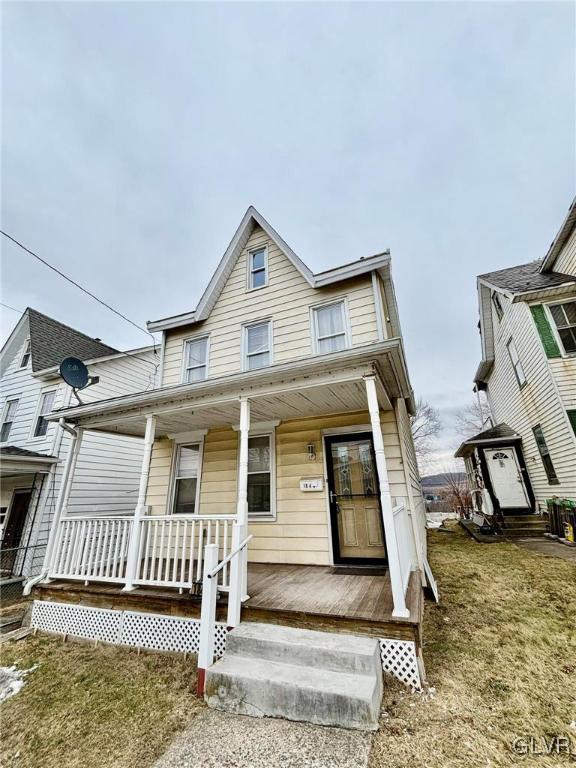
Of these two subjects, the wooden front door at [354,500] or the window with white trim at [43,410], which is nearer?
the wooden front door at [354,500]

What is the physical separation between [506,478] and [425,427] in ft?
53.9

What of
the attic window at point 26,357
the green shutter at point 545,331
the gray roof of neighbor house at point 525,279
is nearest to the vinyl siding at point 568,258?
the gray roof of neighbor house at point 525,279

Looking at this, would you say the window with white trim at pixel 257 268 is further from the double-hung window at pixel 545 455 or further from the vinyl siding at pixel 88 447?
the double-hung window at pixel 545 455

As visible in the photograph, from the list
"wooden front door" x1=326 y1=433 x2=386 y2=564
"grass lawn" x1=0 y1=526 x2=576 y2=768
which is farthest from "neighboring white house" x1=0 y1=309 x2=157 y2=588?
"wooden front door" x1=326 y1=433 x2=386 y2=564

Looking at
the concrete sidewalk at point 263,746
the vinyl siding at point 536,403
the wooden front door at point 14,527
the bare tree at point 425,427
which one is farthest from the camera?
the bare tree at point 425,427

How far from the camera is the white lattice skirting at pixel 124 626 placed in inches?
155

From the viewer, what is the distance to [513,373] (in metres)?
11.5

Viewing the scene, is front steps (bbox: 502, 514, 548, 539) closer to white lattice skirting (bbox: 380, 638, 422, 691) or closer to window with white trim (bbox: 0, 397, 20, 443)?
white lattice skirting (bbox: 380, 638, 422, 691)

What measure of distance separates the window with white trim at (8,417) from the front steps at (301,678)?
1244cm

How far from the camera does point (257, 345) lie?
24.1ft

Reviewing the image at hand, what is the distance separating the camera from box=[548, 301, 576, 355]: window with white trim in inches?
343

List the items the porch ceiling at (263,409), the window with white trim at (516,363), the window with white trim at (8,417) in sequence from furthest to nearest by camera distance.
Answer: the window with white trim at (8,417) < the window with white trim at (516,363) < the porch ceiling at (263,409)

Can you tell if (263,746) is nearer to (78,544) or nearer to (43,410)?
(78,544)

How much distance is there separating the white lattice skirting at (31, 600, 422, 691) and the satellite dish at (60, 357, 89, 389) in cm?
423
